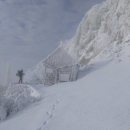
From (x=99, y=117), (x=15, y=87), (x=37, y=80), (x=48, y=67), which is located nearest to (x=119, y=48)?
(x=48, y=67)

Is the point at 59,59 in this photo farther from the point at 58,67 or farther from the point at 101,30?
the point at 101,30

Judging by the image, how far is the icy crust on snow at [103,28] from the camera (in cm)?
2866

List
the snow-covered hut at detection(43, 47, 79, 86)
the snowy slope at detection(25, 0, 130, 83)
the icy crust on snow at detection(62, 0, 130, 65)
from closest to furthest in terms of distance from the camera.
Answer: the snow-covered hut at detection(43, 47, 79, 86) → the snowy slope at detection(25, 0, 130, 83) → the icy crust on snow at detection(62, 0, 130, 65)

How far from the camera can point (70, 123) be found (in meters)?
A: 6.11

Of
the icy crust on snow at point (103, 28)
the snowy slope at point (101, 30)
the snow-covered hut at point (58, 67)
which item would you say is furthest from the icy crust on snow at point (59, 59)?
the icy crust on snow at point (103, 28)

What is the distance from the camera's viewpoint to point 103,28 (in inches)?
1453

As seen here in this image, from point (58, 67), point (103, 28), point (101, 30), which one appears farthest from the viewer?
point (101, 30)

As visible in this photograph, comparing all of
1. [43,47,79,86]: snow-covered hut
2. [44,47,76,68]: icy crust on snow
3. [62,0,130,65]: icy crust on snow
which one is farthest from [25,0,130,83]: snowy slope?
[44,47,76,68]: icy crust on snow

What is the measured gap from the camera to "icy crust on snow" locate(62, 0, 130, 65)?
2866 centimetres

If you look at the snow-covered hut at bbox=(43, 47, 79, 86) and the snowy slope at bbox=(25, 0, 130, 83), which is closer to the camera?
the snow-covered hut at bbox=(43, 47, 79, 86)

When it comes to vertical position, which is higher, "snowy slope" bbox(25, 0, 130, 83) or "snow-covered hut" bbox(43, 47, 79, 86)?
"snowy slope" bbox(25, 0, 130, 83)

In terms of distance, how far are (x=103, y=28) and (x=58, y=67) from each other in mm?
19852

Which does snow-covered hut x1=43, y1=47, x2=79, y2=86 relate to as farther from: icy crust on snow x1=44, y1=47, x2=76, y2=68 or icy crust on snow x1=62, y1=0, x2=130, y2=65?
icy crust on snow x1=62, y1=0, x2=130, y2=65

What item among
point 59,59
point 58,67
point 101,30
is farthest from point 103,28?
point 58,67
